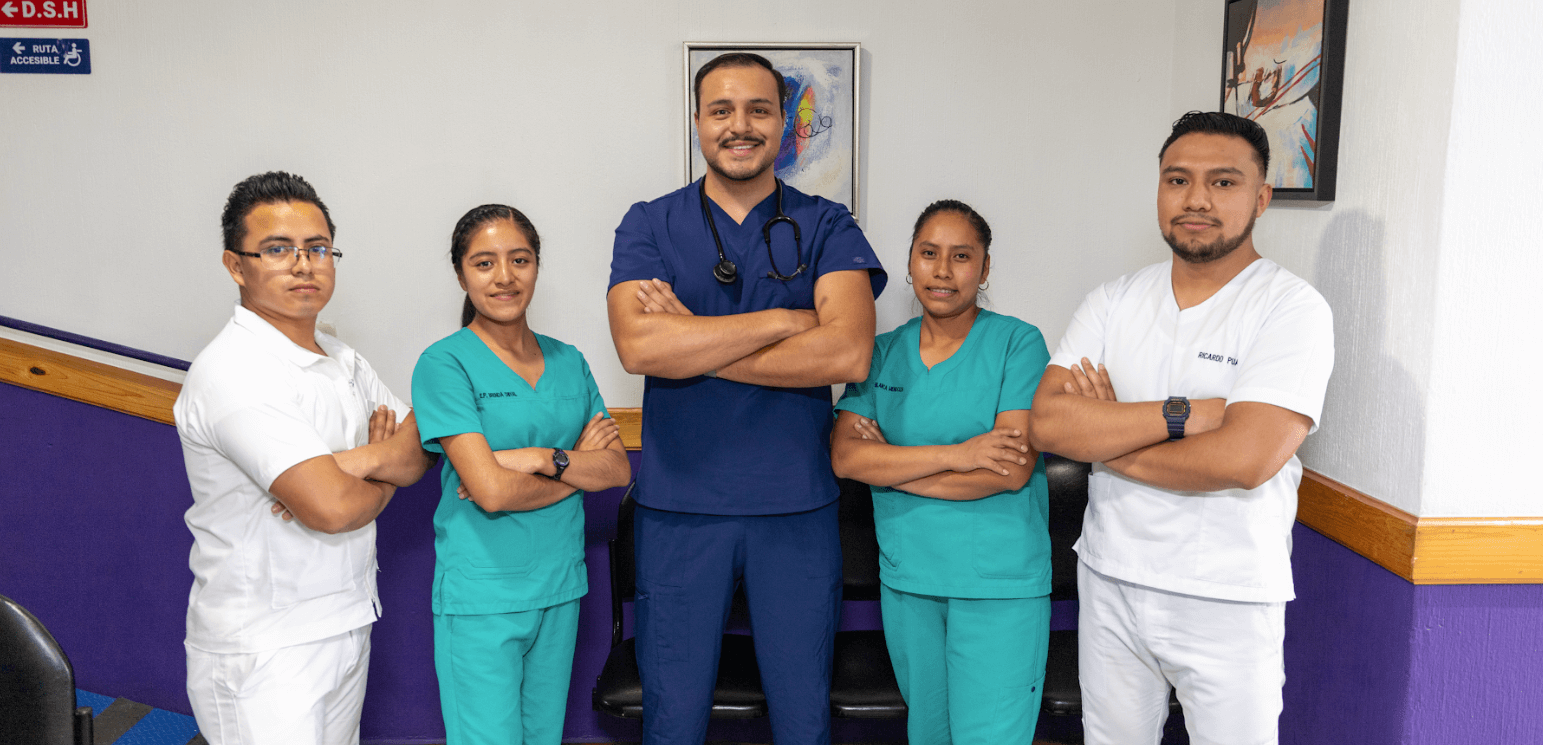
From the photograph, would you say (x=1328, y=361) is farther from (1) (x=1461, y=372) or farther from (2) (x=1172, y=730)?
(2) (x=1172, y=730)

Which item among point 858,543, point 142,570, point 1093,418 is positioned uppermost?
point 1093,418

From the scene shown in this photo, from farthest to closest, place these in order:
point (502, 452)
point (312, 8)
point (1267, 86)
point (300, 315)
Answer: point (312, 8)
point (1267, 86)
point (502, 452)
point (300, 315)

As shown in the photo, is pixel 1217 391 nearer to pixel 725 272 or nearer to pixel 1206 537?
pixel 1206 537

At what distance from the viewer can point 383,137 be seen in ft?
7.98

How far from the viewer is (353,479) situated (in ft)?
5.18

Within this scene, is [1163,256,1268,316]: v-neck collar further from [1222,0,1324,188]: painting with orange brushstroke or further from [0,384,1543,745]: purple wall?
[0,384,1543,745]: purple wall

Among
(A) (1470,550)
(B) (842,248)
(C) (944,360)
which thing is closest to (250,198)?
(B) (842,248)

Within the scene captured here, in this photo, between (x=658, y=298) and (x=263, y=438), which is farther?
(x=658, y=298)

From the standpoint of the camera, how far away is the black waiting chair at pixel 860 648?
6.63ft

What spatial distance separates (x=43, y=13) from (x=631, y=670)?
223cm

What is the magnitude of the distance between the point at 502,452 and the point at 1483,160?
1.74 metres

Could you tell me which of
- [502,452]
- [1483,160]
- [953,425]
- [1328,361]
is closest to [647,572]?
[502,452]

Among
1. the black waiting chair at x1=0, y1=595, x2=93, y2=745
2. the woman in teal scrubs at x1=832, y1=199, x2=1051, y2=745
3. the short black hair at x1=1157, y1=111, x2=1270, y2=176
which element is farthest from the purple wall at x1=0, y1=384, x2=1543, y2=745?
the short black hair at x1=1157, y1=111, x2=1270, y2=176

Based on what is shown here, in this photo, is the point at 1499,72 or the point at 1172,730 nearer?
the point at 1499,72
